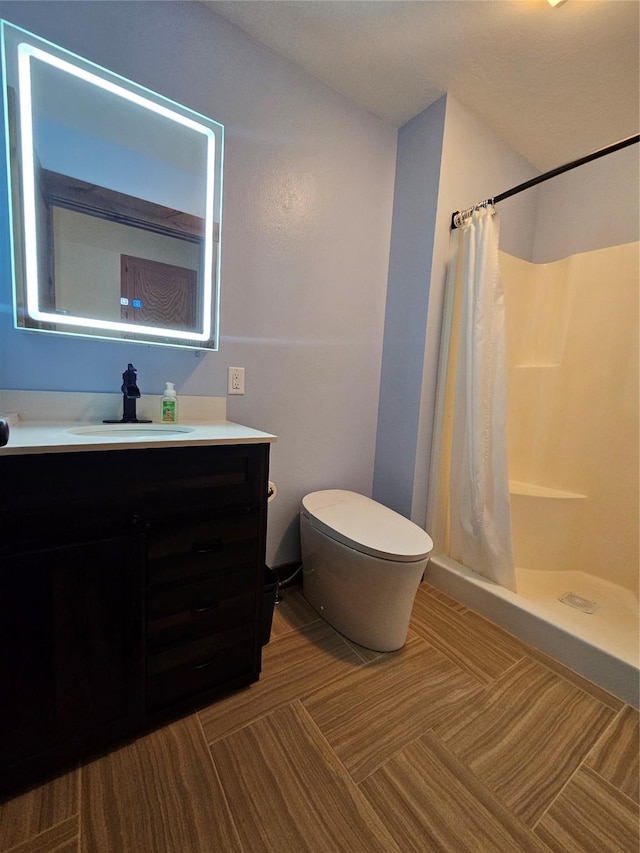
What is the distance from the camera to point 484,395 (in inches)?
61.5

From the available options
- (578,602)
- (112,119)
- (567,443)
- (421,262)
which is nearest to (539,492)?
(567,443)

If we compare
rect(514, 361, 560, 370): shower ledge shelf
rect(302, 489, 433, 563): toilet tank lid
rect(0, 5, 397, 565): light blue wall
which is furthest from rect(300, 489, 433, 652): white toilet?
rect(514, 361, 560, 370): shower ledge shelf

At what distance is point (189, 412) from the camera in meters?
1.33

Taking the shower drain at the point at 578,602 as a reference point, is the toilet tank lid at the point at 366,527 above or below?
above

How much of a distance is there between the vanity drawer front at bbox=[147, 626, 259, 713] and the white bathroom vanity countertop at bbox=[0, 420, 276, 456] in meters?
0.60

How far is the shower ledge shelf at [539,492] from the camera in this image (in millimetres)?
1822

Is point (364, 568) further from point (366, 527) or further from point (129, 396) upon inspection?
point (129, 396)

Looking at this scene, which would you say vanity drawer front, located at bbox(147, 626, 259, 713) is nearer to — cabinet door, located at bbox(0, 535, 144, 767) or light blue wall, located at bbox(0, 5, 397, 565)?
cabinet door, located at bbox(0, 535, 144, 767)

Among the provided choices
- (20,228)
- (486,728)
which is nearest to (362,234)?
(20,228)

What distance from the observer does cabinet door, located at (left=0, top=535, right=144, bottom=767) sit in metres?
0.74

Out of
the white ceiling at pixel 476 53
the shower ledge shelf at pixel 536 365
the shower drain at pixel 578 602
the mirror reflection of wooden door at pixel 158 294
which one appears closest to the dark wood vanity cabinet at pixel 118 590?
the mirror reflection of wooden door at pixel 158 294

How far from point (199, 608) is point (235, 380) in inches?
33.9

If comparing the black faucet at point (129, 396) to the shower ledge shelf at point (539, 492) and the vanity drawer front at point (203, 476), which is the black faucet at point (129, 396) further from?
the shower ledge shelf at point (539, 492)

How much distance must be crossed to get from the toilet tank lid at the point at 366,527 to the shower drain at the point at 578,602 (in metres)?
0.87
